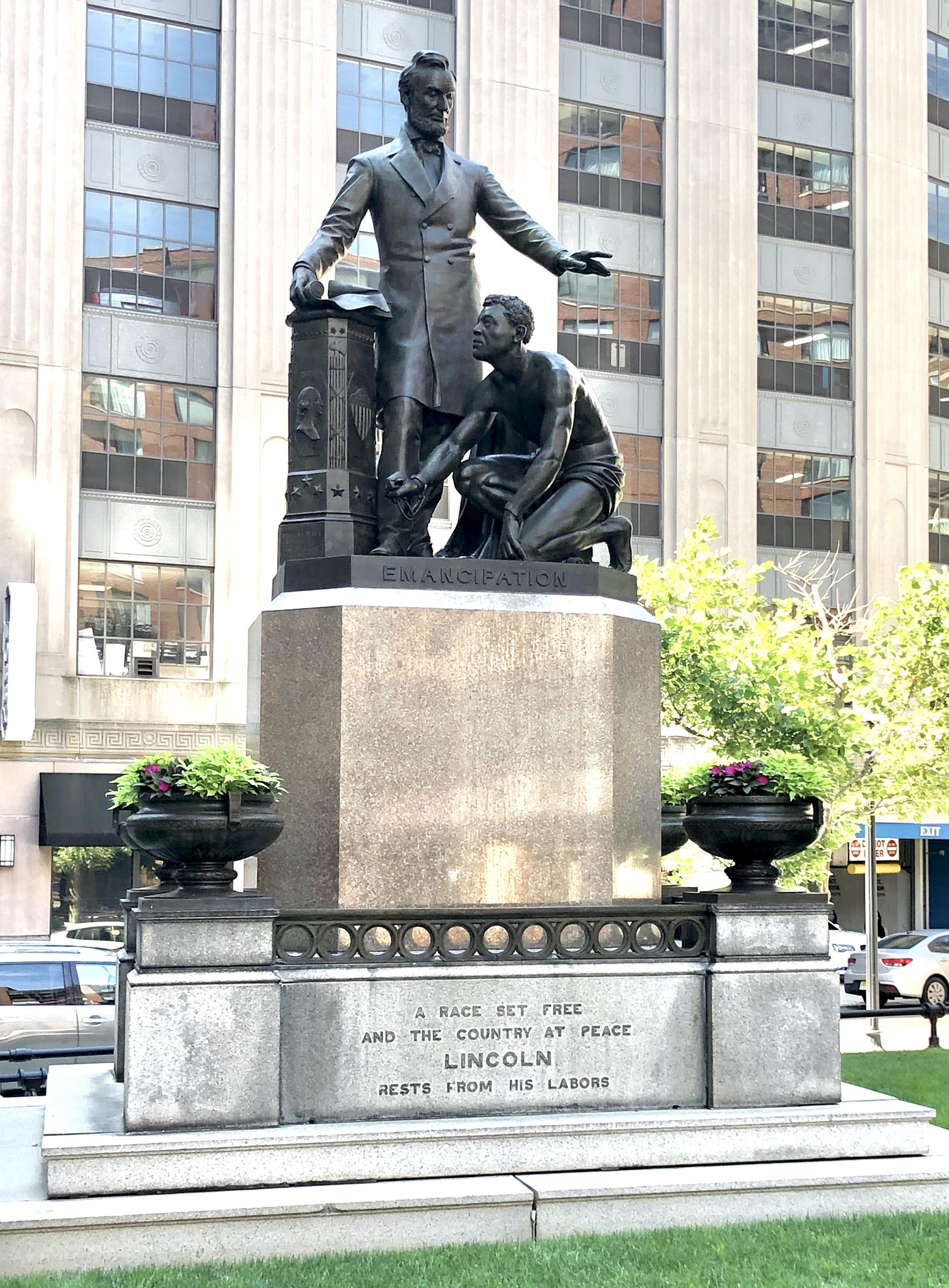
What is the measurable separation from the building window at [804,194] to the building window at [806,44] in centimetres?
172

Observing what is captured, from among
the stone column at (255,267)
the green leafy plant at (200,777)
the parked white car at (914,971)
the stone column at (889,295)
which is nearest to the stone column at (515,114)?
the stone column at (255,267)

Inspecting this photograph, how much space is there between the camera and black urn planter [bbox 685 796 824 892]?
984cm

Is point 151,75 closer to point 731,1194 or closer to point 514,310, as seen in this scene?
point 514,310

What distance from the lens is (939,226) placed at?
46.7m

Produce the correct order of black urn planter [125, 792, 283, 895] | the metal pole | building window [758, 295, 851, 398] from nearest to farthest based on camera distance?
1. black urn planter [125, 792, 283, 895]
2. the metal pole
3. building window [758, 295, 851, 398]

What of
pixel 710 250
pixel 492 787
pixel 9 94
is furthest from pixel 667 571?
pixel 492 787

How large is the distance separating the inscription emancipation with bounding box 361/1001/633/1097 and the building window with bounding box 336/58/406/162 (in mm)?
29984

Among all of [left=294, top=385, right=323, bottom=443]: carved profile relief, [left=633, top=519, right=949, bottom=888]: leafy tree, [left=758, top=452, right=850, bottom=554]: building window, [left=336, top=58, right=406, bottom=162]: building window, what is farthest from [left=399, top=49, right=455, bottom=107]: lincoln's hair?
[left=758, top=452, right=850, bottom=554]: building window

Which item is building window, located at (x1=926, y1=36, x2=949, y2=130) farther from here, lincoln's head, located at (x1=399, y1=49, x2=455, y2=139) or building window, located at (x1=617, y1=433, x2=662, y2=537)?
lincoln's head, located at (x1=399, y1=49, x2=455, y2=139)

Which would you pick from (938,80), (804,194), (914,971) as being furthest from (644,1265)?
(938,80)

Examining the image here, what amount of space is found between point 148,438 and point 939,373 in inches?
869

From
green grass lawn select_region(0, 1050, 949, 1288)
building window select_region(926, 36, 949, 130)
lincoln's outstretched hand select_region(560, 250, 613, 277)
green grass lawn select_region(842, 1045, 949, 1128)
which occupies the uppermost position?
building window select_region(926, 36, 949, 130)

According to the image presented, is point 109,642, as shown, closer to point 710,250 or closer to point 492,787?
point 710,250

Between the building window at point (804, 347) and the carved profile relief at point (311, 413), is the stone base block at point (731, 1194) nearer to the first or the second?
the carved profile relief at point (311, 413)
